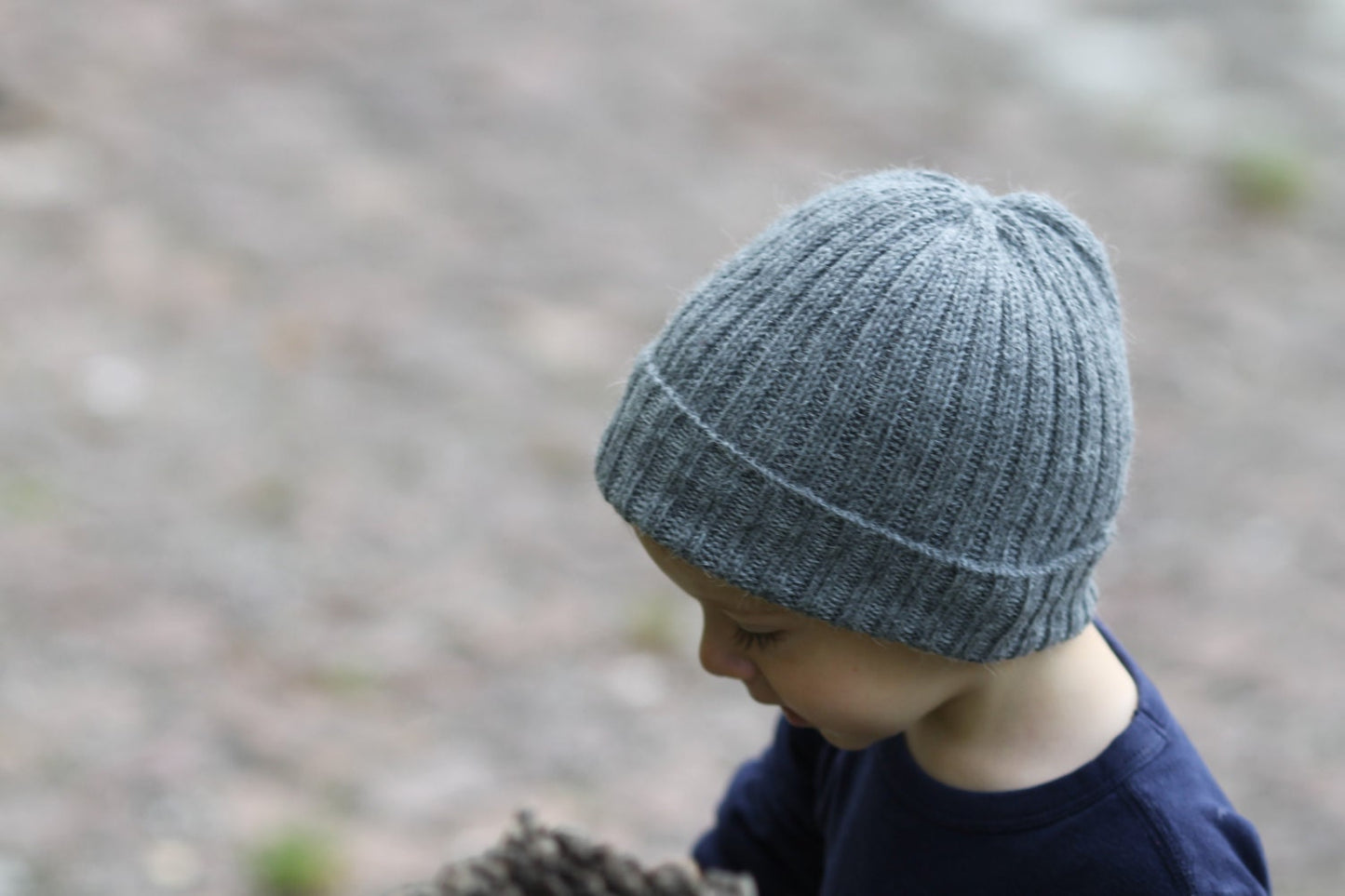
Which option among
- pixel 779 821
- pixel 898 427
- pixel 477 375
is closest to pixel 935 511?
pixel 898 427

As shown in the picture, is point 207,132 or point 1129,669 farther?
point 207,132

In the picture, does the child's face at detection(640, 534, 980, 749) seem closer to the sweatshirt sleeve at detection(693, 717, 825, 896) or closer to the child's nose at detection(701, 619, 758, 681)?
the child's nose at detection(701, 619, 758, 681)

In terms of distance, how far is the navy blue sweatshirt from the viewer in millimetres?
1230

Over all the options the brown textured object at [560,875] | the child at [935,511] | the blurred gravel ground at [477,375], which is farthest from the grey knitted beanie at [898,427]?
the blurred gravel ground at [477,375]

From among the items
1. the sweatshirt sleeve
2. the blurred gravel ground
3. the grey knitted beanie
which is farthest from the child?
the blurred gravel ground

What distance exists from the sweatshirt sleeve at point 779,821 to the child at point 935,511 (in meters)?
0.24

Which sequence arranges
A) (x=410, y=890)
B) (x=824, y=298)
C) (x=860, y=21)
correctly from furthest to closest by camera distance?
(x=860, y=21)
(x=824, y=298)
(x=410, y=890)

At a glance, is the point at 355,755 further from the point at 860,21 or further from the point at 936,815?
the point at 860,21

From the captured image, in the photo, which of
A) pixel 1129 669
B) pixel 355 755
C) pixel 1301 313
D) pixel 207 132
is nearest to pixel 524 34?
pixel 207 132

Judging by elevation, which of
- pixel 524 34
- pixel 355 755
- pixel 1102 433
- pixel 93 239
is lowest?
pixel 1102 433

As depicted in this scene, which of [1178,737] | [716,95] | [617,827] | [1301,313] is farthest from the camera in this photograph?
[716,95]

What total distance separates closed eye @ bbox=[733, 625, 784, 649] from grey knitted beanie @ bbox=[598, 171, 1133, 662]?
87mm

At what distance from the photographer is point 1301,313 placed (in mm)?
3898

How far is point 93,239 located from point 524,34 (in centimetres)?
161
